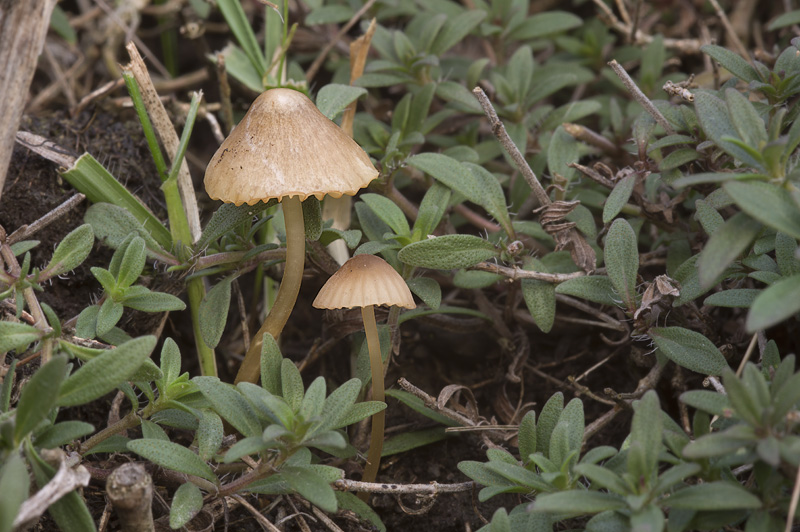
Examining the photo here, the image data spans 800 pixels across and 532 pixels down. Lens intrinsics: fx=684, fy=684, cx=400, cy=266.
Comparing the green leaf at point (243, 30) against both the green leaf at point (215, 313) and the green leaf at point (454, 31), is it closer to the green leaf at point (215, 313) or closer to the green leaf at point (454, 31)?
the green leaf at point (454, 31)

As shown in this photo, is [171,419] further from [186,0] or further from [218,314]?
[186,0]

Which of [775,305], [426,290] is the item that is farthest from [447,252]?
[775,305]

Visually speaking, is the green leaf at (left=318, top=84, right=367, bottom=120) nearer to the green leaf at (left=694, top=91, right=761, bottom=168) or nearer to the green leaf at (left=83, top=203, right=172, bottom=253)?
the green leaf at (left=83, top=203, right=172, bottom=253)

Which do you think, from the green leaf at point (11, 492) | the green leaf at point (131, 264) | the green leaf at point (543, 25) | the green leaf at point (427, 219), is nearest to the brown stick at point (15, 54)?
the green leaf at point (131, 264)

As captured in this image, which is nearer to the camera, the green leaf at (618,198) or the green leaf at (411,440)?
the green leaf at (618,198)

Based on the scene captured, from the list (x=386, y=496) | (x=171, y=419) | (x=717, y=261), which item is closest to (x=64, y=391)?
(x=171, y=419)
